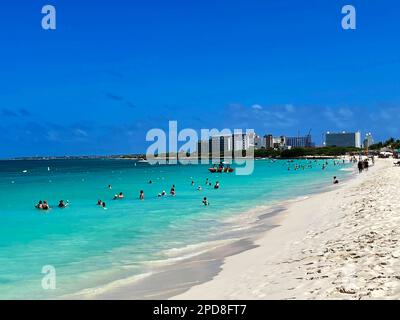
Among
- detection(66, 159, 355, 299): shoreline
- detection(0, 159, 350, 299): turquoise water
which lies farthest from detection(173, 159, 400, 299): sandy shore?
detection(0, 159, 350, 299): turquoise water

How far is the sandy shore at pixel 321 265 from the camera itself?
7523 millimetres

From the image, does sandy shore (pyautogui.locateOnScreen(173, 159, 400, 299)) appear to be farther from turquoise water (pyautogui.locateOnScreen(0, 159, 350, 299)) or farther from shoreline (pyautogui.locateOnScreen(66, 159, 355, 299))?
turquoise water (pyautogui.locateOnScreen(0, 159, 350, 299))

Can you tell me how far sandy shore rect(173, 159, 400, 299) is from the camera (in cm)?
752

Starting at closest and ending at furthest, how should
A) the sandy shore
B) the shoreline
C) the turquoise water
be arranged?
the sandy shore
the shoreline
the turquoise water

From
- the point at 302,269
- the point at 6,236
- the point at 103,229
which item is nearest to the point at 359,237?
the point at 302,269

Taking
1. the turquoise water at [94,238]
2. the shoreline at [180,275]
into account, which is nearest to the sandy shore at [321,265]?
the shoreline at [180,275]

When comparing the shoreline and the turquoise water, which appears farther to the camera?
the turquoise water

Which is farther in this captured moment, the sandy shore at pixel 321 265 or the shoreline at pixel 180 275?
the shoreline at pixel 180 275

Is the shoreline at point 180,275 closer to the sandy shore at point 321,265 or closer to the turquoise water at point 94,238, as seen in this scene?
the sandy shore at point 321,265

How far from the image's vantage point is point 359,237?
12195 mm

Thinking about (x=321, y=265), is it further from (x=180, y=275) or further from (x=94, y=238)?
(x=94, y=238)
